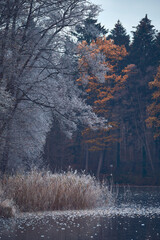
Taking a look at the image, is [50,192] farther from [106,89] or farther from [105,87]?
[106,89]

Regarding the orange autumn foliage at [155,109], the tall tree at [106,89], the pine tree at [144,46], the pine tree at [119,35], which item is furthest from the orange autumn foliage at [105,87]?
the pine tree at [119,35]

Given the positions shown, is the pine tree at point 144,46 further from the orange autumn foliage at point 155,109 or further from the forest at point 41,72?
the forest at point 41,72

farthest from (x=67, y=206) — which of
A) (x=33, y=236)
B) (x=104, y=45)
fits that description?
(x=104, y=45)

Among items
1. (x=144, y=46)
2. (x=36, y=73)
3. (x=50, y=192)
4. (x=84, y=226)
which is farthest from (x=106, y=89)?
(x=84, y=226)

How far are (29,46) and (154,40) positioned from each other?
20253mm

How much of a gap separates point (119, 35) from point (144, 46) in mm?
2386

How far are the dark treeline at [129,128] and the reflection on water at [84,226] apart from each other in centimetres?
1781

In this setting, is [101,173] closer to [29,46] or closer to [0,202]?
[29,46]

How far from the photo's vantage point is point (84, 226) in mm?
7004

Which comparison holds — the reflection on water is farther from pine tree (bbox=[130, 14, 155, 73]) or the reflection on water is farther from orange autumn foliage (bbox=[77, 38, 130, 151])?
pine tree (bbox=[130, 14, 155, 73])

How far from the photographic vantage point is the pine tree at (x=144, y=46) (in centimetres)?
2952

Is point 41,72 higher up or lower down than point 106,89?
lower down

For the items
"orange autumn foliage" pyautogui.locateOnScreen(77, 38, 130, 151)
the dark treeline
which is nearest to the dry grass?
"orange autumn foliage" pyautogui.locateOnScreen(77, 38, 130, 151)

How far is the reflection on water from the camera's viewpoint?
19.3 feet
